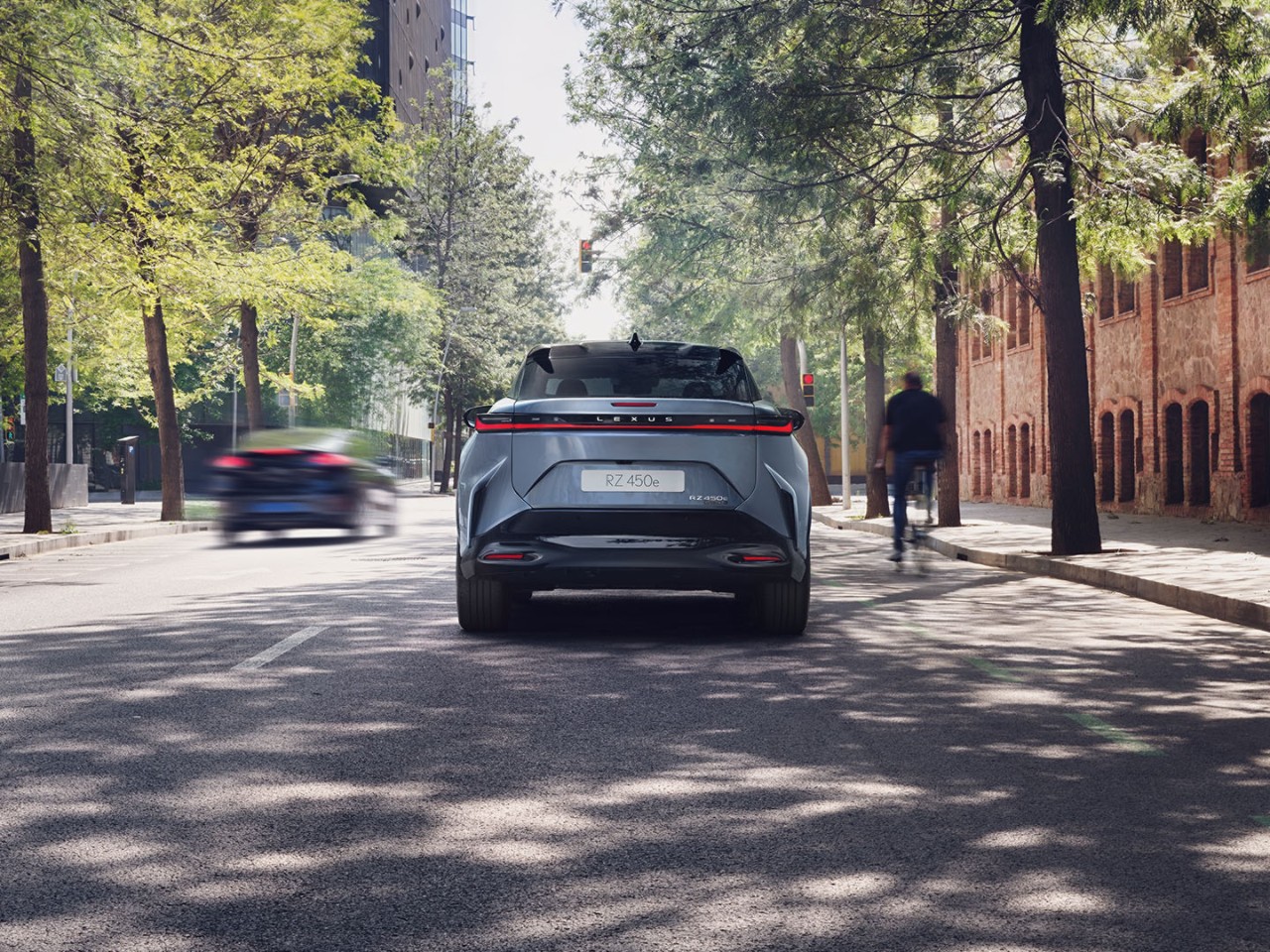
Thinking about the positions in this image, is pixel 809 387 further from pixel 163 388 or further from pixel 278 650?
pixel 278 650

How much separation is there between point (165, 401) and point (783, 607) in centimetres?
2375

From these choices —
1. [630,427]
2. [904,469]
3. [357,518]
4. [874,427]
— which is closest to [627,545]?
[630,427]

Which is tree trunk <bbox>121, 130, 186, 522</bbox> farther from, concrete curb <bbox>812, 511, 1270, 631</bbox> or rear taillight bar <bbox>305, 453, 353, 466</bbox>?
concrete curb <bbox>812, 511, 1270, 631</bbox>

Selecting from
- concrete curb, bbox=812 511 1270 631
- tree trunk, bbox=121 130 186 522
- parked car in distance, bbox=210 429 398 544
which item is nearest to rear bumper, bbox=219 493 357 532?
parked car in distance, bbox=210 429 398 544

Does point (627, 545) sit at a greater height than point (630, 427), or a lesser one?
lesser

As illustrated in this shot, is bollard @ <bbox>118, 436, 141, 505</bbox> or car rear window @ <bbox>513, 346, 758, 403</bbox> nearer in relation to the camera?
car rear window @ <bbox>513, 346, 758, 403</bbox>

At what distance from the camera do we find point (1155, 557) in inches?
717

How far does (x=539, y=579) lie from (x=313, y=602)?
3.96 meters

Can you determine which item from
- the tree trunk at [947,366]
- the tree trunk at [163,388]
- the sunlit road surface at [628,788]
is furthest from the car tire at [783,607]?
the tree trunk at [163,388]

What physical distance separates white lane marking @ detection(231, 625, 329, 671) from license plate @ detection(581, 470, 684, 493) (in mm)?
2108

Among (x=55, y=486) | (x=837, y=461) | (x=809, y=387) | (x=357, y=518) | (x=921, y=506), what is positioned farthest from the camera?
(x=837, y=461)

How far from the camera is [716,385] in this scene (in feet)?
33.2

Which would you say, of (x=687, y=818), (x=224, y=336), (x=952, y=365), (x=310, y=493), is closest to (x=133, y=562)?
(x=310, y=493)

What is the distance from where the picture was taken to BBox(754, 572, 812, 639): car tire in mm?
10141
